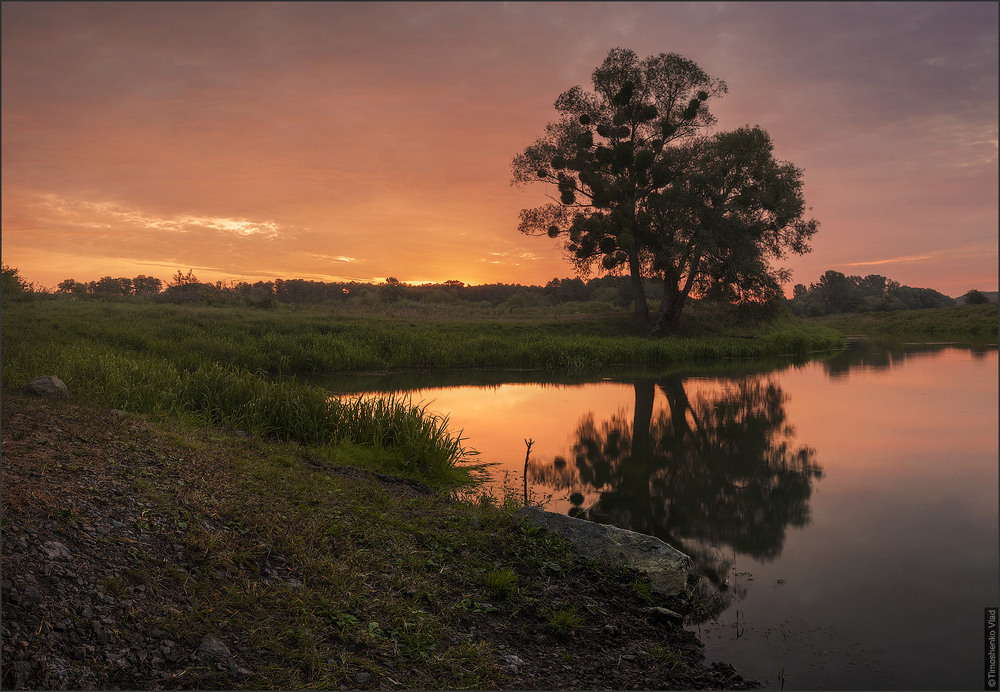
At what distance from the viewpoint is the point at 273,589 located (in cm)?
466

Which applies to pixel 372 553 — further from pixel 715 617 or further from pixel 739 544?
pixel 739 544

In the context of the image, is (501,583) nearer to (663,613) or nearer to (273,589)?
(663,613)

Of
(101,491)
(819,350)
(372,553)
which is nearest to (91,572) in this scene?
(101,491)

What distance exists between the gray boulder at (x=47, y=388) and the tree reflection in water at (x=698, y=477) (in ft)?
24.9

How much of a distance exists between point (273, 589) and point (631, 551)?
366 cm

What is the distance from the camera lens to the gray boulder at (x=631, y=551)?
19.9 feet

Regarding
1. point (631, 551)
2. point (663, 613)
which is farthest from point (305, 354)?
point (663, 613)

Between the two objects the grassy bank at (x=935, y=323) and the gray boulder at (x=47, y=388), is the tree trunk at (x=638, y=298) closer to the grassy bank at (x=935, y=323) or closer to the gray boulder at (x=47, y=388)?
the grassy bank at (x=935, y=323)

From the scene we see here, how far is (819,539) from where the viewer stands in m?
7.92

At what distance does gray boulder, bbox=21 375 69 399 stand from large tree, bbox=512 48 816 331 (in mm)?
31844

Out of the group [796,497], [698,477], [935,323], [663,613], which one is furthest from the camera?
[935,323]

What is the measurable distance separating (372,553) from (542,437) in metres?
8.47

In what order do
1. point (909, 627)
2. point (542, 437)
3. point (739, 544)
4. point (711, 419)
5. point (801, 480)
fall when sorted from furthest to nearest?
point (711, 419) → point (542, 437) → point (801, 480) → point (739, 544) → point (909, 627)

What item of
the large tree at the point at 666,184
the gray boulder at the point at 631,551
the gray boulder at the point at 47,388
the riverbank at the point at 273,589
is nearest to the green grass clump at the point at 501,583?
the riverbank at the point at 273,589
